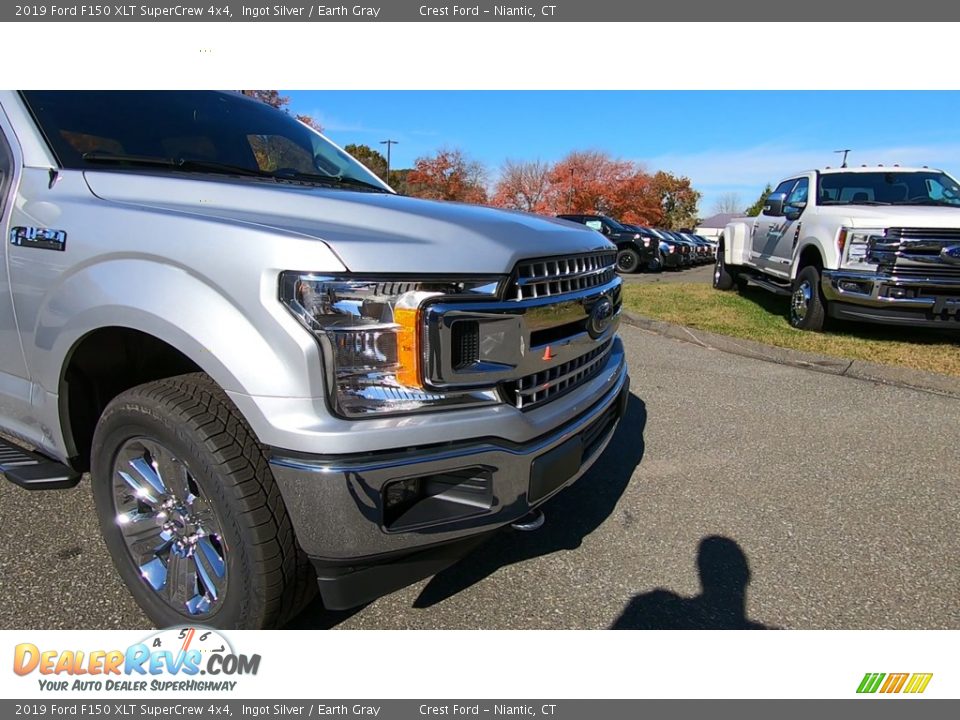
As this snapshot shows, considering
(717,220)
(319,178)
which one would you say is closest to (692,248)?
(319,178)

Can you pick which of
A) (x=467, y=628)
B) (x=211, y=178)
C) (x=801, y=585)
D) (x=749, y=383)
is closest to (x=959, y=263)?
(x=749, y=383)

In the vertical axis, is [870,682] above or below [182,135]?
below

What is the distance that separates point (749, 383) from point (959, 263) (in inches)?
113

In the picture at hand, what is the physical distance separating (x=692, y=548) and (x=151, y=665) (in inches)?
84.2

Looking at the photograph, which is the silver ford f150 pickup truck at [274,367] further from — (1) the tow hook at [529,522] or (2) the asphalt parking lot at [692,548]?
(2) the asphalt parking lot at [692,548]

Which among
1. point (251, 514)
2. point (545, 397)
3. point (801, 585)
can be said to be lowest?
point (801, 585)

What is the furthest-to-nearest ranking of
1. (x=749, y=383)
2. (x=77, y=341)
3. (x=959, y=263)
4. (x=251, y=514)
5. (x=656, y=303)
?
(x=656, y=303) < (x=959, y=263) < (x=749, y=383) < (x=77, y=341) < (x=251, y=514)

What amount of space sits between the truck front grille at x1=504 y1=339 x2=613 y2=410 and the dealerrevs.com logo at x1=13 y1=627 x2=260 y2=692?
1176mm

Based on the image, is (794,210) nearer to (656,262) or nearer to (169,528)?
(169,528)

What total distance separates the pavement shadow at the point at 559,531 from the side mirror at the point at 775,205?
21.3 ft

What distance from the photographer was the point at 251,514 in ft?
5.41

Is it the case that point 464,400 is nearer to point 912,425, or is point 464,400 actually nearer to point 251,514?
point 251,514

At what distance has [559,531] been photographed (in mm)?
2711

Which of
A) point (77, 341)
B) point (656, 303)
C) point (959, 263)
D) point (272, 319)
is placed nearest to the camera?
point (272, 319)
